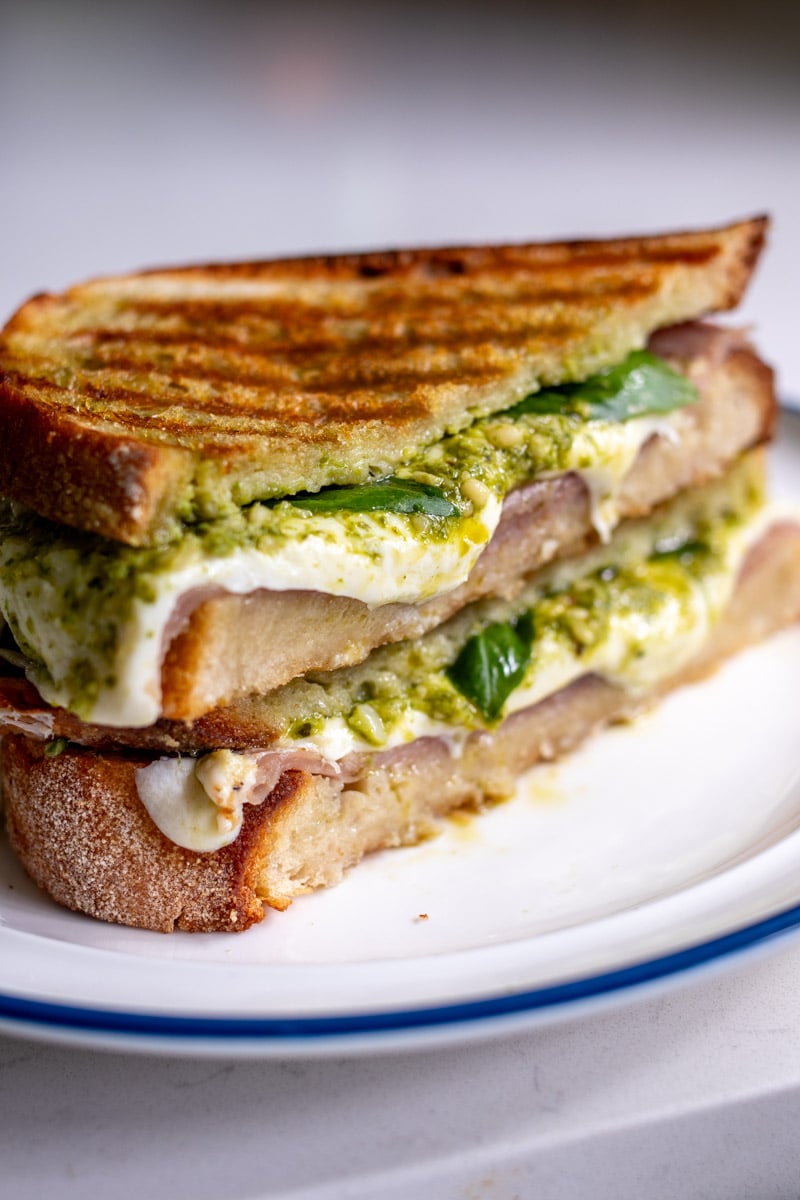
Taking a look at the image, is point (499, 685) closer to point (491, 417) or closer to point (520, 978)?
point (491, 417)

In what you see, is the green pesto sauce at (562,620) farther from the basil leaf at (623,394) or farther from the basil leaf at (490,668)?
the basil leaf at (623,394)

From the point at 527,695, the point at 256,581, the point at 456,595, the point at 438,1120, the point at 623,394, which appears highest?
the point at 623,394

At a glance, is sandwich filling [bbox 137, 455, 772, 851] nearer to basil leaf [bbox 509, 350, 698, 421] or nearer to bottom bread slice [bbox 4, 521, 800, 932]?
bottom bread slice [bbox 4, 521, 800, 932]

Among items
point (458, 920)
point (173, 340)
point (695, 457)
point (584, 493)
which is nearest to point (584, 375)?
point (584, 493)

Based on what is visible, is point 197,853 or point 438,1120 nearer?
point 438,1120

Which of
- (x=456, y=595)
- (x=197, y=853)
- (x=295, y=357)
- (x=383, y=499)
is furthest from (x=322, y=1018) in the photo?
(x=295, y=357)

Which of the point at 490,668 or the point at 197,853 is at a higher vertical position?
the point at 490,668

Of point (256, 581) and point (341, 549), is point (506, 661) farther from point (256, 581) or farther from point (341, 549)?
point (256, 581)
